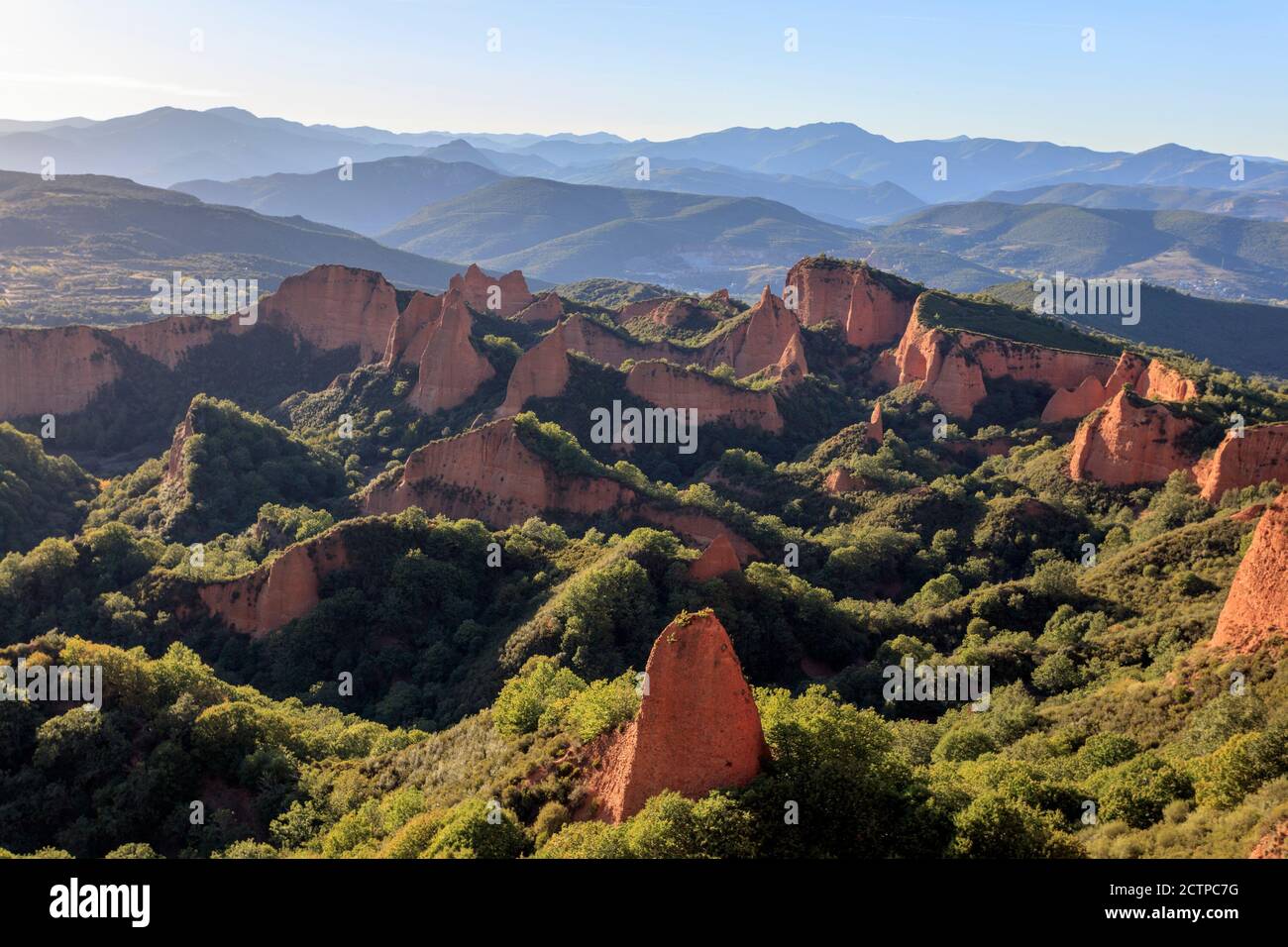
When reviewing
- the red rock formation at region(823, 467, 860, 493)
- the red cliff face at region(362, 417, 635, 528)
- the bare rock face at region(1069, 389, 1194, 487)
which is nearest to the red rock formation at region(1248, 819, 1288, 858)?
the bare rock face at region(1069, 389, 1194, 487)

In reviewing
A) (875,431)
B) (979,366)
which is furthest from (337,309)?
(979,366)

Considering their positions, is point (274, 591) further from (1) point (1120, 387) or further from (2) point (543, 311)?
(2) point (543, 311)

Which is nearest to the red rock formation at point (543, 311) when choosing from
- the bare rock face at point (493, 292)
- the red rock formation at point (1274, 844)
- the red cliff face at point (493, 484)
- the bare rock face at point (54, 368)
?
the bare rock face at point (493, 292)

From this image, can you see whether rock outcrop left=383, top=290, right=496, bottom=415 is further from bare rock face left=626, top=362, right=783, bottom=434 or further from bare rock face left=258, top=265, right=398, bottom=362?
bare rock face left=626, top=362, right=783, bottom=434

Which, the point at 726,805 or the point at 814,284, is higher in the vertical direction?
the point at 814,284

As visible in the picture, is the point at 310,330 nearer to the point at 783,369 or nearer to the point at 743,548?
the point at 783,369

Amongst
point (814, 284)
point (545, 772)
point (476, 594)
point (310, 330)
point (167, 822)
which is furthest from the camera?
point (814, 284)

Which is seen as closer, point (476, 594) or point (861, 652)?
point (861, 652)
